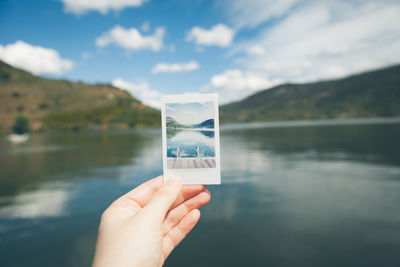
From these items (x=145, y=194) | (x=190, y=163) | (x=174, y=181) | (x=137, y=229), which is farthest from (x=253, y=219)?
(x=137, y=229)

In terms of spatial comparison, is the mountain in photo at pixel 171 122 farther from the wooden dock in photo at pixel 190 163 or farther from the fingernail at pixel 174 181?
the fingernail at pixel 174 181

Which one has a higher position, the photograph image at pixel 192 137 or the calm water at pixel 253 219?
the photograph image at pixel 192 137

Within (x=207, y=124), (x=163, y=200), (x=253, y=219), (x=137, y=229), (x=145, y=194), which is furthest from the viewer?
(x=253, y=219)

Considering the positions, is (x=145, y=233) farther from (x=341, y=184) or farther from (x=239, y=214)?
(x=341, y=184)

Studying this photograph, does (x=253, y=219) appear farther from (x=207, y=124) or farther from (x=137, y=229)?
(x=137, y=229)

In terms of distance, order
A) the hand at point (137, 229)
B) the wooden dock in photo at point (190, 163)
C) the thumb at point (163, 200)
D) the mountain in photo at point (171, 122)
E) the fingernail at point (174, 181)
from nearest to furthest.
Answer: the hand at point (137, 229) → the thumb at point (163, 200) → the fingernail at point (174, 181) → the wooden dock in photo at point (190, 163) → the mountain in photo at point (171, 122)

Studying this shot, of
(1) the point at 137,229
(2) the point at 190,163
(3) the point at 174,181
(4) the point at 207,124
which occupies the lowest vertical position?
(1) the point at 137,229

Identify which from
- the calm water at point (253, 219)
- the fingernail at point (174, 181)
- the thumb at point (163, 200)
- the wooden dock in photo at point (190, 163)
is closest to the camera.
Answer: the thumb at point (163, 200)

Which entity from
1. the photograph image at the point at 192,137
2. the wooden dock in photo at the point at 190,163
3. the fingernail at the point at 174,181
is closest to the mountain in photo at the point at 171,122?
the photograph image at the point at 192,137
